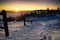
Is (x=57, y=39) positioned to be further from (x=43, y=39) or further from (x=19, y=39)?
(x=19, y=39)

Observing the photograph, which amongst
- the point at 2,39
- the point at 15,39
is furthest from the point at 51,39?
the point at 2,39

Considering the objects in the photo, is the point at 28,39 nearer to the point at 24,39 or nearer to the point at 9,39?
the point at 24,39

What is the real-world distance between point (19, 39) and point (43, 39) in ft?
3.98

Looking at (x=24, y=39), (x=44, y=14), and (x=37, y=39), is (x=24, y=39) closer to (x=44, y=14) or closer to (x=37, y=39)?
(x=37, y=39)

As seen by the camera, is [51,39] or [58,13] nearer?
[51,39]

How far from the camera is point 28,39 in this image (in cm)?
699

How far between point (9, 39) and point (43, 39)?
5.61 feet

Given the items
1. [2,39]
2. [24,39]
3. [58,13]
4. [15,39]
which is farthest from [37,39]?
[58,13]

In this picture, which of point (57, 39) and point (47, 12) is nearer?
point (57, 39)

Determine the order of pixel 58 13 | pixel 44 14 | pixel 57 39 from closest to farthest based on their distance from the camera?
pixel 57 39, pixel 44 14, pixel 58 13

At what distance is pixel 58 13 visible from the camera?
4172cm

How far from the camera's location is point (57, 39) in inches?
274

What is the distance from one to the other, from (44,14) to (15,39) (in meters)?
32.1

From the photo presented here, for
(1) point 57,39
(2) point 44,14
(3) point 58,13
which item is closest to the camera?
(1) point 57,39
